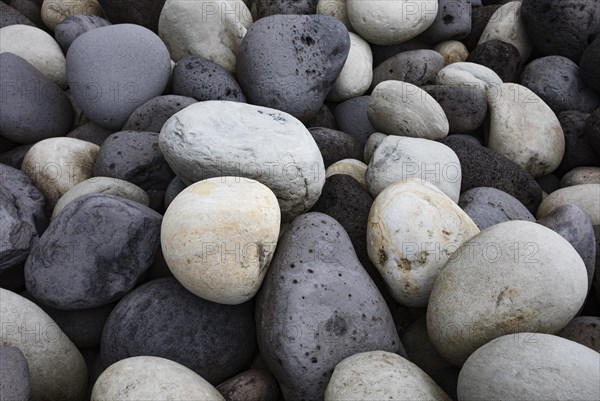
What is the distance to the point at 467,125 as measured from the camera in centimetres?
320

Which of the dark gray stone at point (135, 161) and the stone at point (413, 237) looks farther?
the dark gray stone at point (135, 161)

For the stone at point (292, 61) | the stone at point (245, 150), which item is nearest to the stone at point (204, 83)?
the stone at point (292, 61)

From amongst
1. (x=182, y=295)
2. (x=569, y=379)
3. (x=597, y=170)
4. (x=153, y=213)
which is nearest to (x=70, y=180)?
(x=153, y=213)

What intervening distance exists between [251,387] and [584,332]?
1211 mm

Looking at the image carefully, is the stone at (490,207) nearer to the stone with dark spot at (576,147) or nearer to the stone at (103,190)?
the stone with dark spot at (576,147)

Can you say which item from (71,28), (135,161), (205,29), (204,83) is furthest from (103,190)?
(71,28)

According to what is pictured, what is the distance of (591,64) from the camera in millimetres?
3377

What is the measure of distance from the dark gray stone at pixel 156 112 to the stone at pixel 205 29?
0.61 meters

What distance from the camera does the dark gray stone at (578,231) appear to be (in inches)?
90.7

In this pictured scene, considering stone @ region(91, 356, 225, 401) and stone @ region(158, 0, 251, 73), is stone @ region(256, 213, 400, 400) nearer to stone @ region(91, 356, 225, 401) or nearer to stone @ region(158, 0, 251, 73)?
stone @ region(91, 356, 225, 401)

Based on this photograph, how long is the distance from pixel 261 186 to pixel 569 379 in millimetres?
1196

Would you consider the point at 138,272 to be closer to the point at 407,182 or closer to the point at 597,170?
the point at 407,182

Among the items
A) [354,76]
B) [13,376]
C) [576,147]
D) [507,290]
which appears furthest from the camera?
[354,76]

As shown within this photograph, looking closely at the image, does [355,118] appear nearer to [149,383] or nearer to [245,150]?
[245,150]
